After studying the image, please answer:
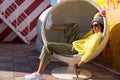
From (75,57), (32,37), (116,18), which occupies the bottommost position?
(32,37)

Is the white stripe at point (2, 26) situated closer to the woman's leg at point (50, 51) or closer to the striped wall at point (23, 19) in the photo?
the striped wall at point (23, 19)

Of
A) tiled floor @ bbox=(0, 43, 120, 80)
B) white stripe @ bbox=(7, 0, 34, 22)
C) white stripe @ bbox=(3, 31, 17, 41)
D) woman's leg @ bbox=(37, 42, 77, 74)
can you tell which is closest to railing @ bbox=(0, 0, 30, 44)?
white stripe @ bbox=(7, 0, 34, 22)

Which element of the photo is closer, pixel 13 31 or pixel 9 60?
pixel 9 60

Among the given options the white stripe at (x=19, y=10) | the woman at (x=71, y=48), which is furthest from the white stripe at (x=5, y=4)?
the woman at (x=71, y=48)

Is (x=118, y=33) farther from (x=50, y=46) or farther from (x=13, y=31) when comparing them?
(x=13, y=31)

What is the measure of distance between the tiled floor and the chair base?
68mm

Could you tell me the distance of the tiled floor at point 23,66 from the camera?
3.56m

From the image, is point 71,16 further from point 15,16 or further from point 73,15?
point 15,16

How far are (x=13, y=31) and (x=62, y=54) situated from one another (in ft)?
9.47

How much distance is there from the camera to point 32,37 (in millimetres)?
6238

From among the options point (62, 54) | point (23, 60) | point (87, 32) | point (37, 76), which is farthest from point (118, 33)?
point (23, 60)

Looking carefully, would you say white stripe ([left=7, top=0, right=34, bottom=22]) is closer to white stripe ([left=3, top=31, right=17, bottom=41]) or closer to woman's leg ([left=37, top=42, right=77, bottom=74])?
white stripe ([left=3, top=31, right=17, bottom=41])

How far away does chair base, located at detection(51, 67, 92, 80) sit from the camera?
11.6 feet

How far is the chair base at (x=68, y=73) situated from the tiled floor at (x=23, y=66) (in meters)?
0.07
